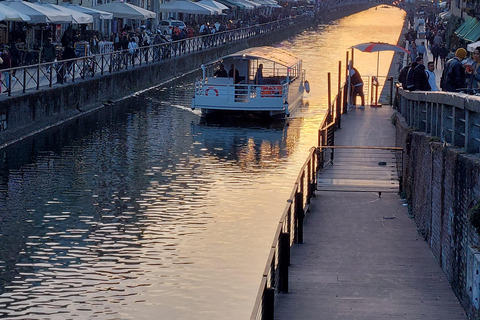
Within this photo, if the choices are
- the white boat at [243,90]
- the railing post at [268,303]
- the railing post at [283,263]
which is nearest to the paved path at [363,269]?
the railing post at [283,263]

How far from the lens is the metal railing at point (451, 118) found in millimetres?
10438

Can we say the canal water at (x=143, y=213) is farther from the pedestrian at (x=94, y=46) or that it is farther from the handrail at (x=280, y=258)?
the pedestrian at (x=94, y=46)

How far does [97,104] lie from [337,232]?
63.9ft

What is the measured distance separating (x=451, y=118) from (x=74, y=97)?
1907 centimetres

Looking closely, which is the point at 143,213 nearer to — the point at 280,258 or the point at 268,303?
the point at 280,258

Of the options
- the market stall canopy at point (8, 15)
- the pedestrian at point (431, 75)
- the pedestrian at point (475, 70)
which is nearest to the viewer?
the pedestrian at point (475, 70)

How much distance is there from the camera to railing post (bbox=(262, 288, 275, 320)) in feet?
28.3

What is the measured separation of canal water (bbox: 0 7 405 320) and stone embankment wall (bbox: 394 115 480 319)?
2.39 meters

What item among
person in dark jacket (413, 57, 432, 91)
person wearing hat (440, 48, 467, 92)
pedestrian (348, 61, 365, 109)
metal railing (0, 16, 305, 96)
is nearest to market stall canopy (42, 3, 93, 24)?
metal railing (0, 16, 305, 96)

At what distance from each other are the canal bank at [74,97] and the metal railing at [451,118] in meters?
11.3

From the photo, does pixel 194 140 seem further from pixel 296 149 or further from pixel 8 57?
pixel 8 57

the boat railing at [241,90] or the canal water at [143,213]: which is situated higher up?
the boat railing at [241,90]

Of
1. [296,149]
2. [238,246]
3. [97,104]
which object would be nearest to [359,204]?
[238,246]

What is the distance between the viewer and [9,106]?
78.8 feet
